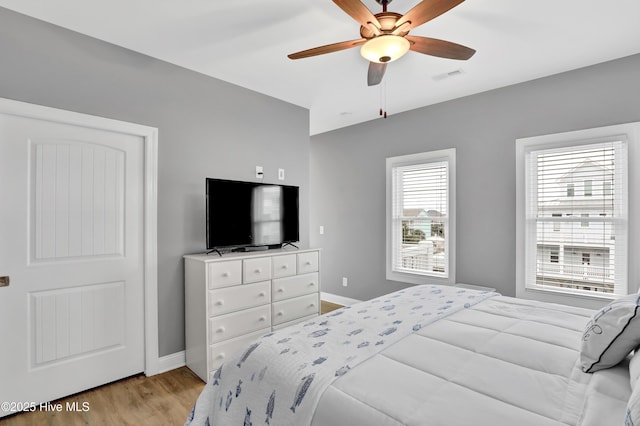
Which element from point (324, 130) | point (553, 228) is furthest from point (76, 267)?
point (553, 228)

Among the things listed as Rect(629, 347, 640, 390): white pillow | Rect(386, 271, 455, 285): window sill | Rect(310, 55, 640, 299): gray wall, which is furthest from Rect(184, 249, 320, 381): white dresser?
Rect(629, 347, 640, 390): white pillow

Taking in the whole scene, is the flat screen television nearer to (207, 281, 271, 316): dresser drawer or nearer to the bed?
(207, 281, 271, 316): dresser drawer

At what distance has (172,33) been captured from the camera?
2.44 m

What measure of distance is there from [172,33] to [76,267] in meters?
1.86

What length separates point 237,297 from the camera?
2.83 m

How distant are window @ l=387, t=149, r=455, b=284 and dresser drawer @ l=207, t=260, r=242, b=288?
221 centimetres

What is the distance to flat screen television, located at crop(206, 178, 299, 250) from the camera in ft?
9.57

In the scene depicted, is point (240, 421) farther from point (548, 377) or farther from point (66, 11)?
point (66, 11)

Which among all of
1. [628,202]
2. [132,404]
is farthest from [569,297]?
[132,404]

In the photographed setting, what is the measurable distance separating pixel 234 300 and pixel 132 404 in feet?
3.18

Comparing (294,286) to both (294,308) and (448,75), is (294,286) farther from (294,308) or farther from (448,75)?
(448,75)

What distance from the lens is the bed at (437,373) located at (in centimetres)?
99

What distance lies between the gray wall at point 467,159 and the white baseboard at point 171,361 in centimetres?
250

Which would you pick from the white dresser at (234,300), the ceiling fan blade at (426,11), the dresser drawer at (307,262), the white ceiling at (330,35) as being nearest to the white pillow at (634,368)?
the ceiling fan blade at (426,11)
